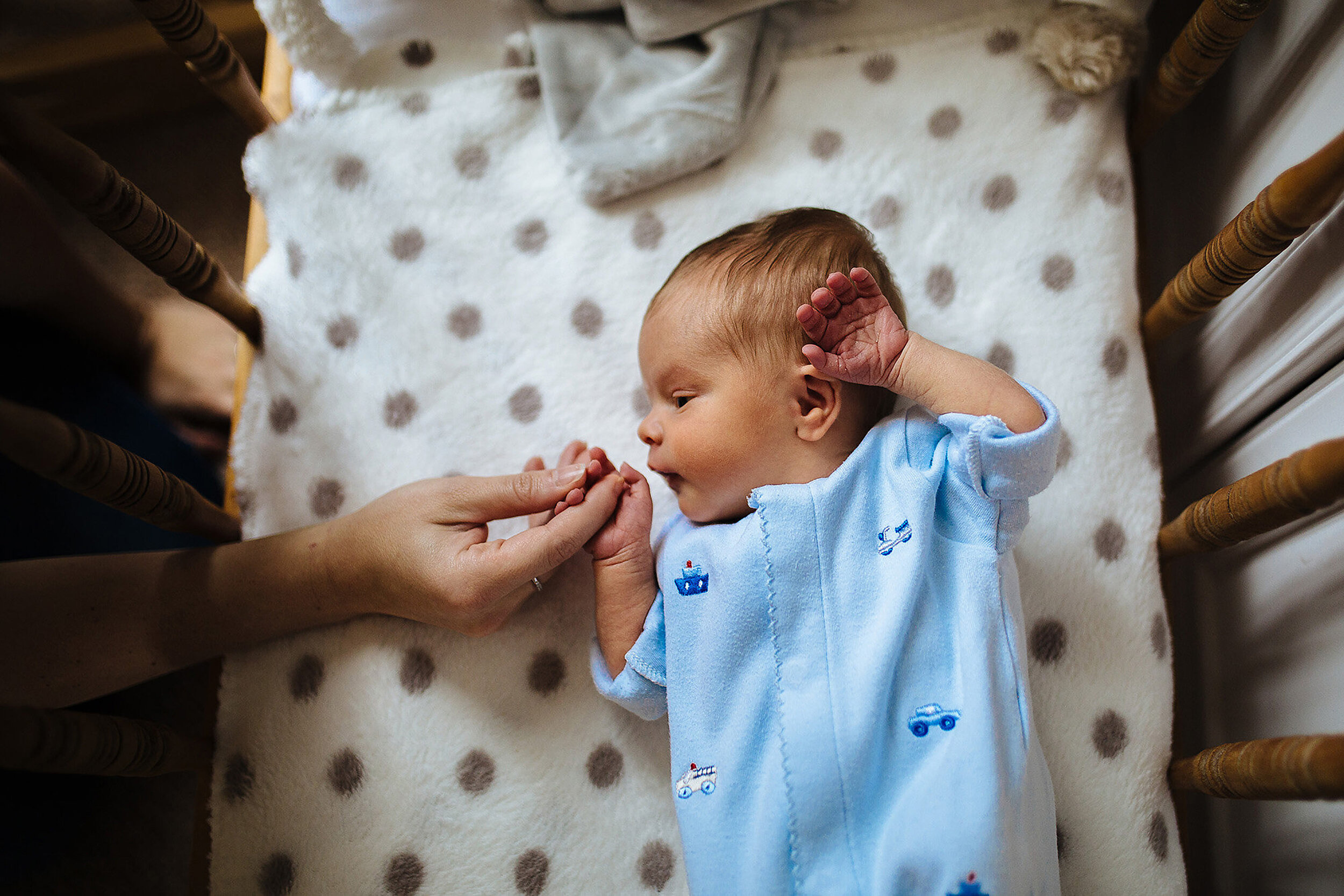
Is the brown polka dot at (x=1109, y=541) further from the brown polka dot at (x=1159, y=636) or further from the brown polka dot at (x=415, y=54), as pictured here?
the brown polka dot at (x=415, y=54)

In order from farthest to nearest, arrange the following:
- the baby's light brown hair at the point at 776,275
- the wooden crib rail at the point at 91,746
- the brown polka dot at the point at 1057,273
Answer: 1. the brown polka dot at the point at 1057,273
2. the baby's light brown hair at the point at 776,275
3. the wooden crib rail at the point at 91,746

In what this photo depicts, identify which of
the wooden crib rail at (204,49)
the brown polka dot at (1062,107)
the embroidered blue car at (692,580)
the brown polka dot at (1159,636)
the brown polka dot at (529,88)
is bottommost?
the brown polka dot at (1159,636)

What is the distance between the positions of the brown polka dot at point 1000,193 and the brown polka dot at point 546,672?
83cm

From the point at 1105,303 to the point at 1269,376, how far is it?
0.66 feet

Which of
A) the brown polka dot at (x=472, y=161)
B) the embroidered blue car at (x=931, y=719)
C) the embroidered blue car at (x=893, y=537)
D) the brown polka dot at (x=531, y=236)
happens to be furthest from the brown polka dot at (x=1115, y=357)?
the brown polka dot at (x=472, y=161)

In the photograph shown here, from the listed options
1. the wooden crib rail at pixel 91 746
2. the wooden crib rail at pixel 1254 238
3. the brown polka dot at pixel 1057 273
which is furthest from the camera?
the brown polka dot at pixel 1057 273

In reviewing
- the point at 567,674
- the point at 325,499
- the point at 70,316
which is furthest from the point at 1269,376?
the point at 70,316

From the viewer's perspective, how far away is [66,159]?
78 centimetres

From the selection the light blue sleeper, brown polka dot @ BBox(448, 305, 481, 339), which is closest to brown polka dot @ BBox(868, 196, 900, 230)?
the light blue sleeper

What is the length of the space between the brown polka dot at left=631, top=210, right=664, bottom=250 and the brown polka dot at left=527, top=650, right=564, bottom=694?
559 millimetres

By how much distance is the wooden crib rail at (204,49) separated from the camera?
898 millimetres

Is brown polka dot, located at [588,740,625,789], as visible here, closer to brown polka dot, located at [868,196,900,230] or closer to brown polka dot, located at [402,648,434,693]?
brown polka dot, located at [402,648,434,693]

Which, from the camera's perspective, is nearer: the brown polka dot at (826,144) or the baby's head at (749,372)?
the baby's head at (749,372)

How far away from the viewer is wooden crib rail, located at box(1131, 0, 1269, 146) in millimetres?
887
